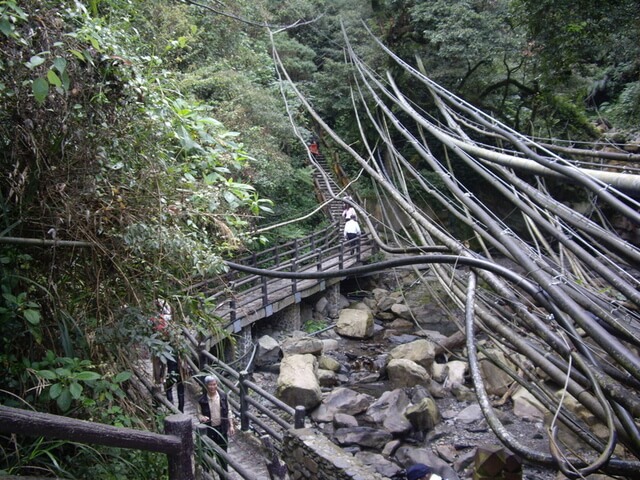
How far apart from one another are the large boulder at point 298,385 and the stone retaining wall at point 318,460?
11.4 feet

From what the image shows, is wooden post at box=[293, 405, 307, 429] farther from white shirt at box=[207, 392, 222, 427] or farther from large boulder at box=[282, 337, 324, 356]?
large boulder at box=[282, 337, 324, 356]

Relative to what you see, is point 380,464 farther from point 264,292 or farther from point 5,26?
point 5,26

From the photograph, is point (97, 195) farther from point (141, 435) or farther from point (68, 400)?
point (141, 435)

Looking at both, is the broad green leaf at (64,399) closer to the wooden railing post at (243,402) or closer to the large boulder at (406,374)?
the wooden railing post at (243,402)

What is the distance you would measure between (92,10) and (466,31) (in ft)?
32.0

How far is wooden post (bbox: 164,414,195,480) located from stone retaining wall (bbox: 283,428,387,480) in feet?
9.36

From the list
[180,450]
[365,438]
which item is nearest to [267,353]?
[365,438]

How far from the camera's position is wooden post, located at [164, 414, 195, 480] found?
70.9 inches

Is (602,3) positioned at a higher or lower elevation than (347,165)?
higher

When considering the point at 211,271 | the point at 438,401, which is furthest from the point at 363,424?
the point at 211,271

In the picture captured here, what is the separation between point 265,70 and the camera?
15.3 metres

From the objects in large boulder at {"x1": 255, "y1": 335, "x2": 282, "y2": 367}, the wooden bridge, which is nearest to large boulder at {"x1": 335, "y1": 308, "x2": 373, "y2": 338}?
the wooden bridge

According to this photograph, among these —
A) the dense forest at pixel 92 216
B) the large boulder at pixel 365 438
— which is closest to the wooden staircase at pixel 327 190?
the large boulder at pixel 365 438

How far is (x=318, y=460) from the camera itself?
4727 mm
